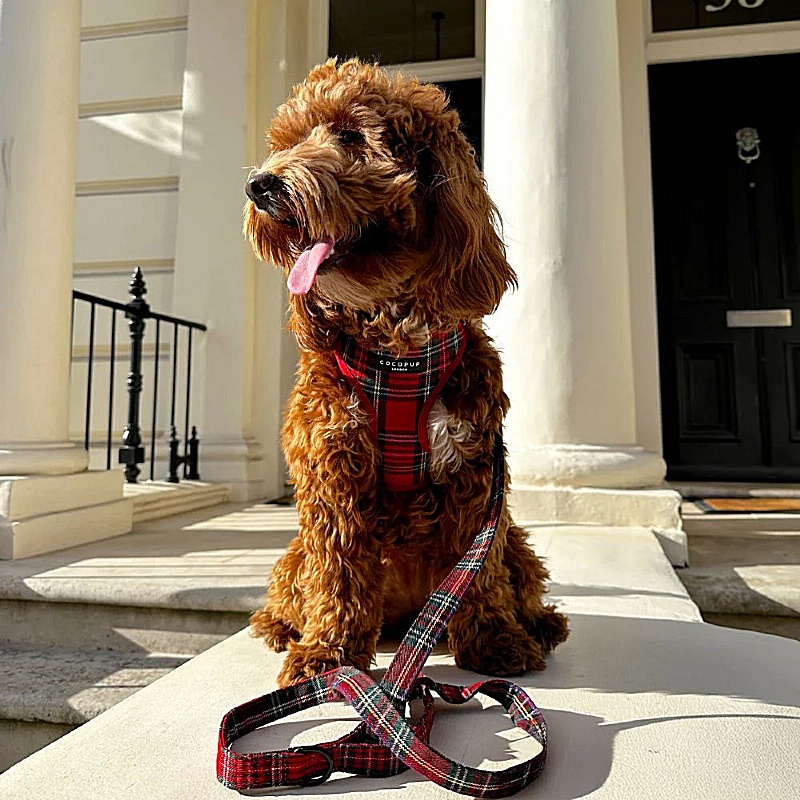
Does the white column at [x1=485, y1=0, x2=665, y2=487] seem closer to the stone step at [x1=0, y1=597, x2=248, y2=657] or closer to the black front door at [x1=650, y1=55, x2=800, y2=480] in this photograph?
the stone step at [x1=0, y1=597, x2=248, y2=657]

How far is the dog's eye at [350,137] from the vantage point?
972 millimetres

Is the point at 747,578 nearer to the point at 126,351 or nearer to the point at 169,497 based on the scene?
the point at 169,497

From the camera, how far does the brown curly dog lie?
95cm

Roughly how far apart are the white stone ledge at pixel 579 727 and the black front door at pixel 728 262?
354 centimetres

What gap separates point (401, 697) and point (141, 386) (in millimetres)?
3657

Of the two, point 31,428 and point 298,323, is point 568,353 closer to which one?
point 298,323

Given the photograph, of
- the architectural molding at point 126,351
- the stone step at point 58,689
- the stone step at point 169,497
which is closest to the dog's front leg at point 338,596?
the stone step at point 58,689

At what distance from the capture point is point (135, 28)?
4.77m

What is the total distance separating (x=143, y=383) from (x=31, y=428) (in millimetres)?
1701

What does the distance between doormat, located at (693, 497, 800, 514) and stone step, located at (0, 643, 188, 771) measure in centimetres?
291

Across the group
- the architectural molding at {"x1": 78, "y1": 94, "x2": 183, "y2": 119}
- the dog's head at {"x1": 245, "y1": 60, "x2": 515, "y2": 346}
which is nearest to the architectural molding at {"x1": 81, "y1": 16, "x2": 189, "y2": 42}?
the architectural molding at {"x1": 78, "y1": 94, "x2": 183, "y2": 119}

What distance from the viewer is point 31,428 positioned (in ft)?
9.32

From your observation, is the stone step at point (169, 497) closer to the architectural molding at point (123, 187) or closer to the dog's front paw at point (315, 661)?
the architectural molding at point (123, 187)

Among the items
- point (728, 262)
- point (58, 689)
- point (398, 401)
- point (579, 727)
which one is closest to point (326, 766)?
point (579, 727)
